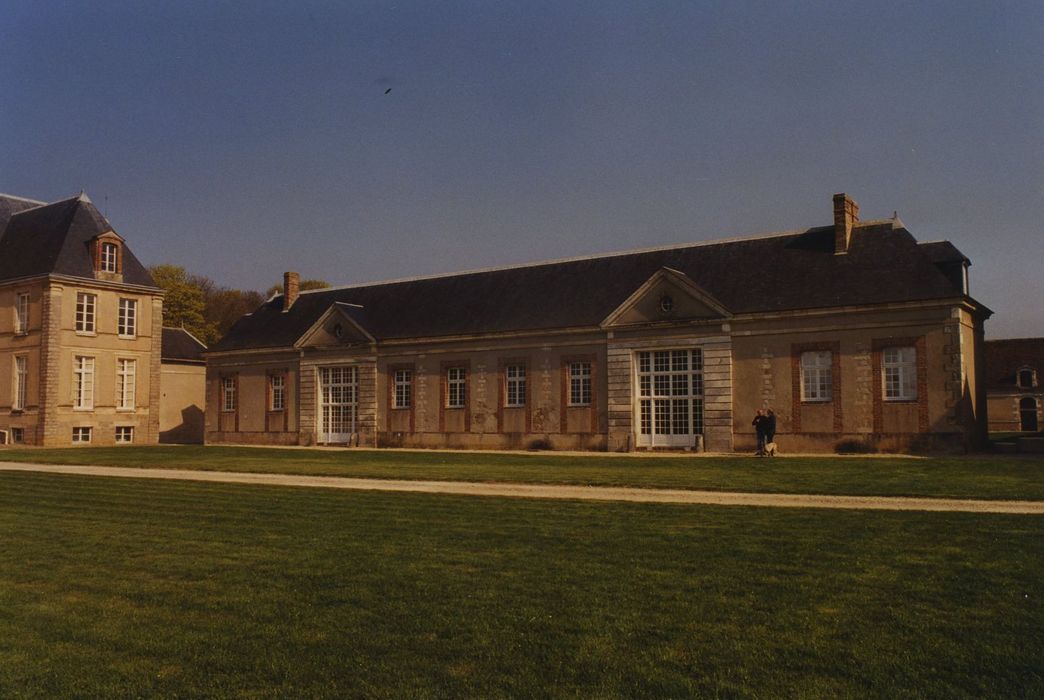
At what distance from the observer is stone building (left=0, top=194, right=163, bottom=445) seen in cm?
3312

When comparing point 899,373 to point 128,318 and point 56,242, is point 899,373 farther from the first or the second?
point 56,242

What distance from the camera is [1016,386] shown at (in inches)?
2024

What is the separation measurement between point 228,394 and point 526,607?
34142 mm

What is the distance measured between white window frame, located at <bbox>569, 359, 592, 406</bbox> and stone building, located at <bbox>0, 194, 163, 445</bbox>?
61.0 ft

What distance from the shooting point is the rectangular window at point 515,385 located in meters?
30.2

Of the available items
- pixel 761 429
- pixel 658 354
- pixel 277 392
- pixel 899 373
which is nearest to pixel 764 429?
pixel 761 429

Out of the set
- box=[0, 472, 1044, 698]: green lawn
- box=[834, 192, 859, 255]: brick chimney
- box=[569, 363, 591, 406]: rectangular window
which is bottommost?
box=[0, 472, 1044, 698]: green lawn

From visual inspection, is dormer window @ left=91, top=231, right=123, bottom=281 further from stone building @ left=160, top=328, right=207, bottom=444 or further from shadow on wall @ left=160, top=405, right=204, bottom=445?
shadow on wall @ left=160, top=405, right=204, bottom=445

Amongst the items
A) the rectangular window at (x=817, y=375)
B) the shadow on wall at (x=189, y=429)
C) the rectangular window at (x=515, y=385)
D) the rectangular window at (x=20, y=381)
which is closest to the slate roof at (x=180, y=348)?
the shadow on wall at (x=189, y=429)

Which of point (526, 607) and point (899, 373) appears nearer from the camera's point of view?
point (526, 607)

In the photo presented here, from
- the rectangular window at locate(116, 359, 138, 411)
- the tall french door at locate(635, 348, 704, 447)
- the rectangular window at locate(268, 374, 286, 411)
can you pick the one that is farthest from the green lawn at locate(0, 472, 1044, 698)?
the rectangular window at locate(116, 359, 138, 411)

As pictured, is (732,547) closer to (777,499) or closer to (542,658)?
(542,658)

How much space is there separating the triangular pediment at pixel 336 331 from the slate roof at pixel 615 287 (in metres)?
0.66

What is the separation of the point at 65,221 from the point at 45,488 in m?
23.6
